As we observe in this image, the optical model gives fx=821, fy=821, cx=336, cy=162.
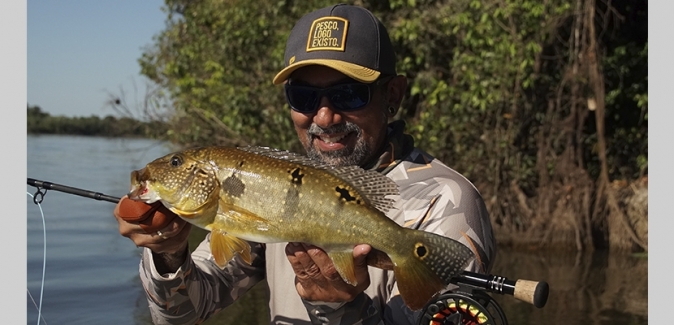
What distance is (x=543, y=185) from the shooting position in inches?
406

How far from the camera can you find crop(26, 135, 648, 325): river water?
25.9ft

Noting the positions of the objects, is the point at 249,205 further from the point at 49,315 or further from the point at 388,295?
the point at 49,315

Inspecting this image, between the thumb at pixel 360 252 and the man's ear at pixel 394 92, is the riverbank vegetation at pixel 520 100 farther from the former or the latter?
the thumb at pixel 360 252

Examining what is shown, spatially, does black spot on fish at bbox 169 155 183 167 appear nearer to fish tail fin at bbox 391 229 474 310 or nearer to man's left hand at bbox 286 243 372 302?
man's left hand at bbox 286 243 372 302

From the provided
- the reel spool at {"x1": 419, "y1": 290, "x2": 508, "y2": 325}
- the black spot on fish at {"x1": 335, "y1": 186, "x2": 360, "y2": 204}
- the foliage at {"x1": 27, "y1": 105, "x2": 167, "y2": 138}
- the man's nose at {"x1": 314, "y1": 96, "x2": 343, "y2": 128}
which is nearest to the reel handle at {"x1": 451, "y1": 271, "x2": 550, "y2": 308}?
the reel spool at {"x1": 419, "y1": 290, "x2": 508, "y2": 325}

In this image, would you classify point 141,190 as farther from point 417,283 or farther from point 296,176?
point 417,283

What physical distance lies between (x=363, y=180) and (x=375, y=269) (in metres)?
0.53

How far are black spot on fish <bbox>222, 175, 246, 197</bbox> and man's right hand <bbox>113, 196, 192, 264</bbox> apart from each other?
21 cm

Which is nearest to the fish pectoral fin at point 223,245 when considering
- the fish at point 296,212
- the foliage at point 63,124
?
the fish at point 296,212

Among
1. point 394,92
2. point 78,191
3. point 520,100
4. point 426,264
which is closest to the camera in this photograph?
point 426,264

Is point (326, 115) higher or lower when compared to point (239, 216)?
higher

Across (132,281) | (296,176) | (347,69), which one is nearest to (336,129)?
(347,69)

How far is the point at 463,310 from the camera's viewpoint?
275 cm
